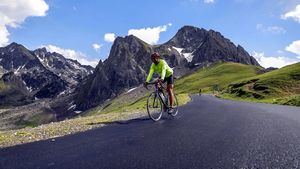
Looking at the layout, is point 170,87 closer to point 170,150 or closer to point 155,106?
point 155,106

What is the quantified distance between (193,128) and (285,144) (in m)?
5.50

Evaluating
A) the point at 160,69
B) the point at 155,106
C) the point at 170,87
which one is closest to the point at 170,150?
the point at 160,69

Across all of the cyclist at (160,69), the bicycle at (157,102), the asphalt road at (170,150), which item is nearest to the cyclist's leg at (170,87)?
the cyclist at (160,69)

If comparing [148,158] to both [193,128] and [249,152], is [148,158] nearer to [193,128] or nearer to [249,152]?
[249,152]

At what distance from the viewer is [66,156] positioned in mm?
12258

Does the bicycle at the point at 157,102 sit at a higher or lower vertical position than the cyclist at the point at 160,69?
lower

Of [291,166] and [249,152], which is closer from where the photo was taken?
[291,166]

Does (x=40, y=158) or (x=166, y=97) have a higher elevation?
(x=166, y=97)

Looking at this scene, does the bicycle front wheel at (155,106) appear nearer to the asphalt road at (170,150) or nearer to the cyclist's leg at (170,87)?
the cyclist's leg at (170,87)

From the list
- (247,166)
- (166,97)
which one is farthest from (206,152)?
(166,97)

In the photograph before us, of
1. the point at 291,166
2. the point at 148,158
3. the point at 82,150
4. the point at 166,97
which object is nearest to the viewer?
the point at 291,166

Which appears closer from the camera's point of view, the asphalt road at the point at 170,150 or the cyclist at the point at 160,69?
the asphalt road at the point at 170,150

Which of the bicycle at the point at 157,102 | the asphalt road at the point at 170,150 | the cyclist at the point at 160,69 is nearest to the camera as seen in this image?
the asphalt road at the point at 170,150

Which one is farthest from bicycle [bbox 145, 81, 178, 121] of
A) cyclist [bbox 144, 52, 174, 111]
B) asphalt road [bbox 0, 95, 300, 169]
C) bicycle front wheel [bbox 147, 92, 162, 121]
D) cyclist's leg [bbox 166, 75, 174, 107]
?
asphalt road [bbox 0, 95, 300, 169]
